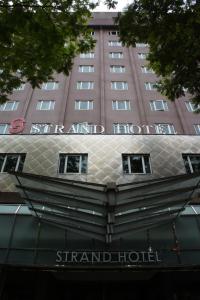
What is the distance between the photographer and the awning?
31.6 ft

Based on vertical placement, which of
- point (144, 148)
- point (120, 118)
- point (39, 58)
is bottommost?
point (39, 58)

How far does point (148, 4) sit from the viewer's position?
1109cm

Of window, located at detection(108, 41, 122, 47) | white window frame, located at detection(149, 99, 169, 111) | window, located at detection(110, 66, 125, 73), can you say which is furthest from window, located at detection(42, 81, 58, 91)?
window, located at detection(108, 41, 122, 47)

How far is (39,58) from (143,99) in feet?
59.8

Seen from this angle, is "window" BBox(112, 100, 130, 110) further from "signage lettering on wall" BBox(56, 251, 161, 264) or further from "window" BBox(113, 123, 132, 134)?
"signage lettering on wall" BBox(56, 251, 161, 264)

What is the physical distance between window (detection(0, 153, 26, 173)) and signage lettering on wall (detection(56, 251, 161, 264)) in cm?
A: 634

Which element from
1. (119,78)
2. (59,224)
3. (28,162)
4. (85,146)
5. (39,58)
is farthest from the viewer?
(119,78)

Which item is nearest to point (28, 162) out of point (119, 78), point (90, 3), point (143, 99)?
point (90, 3)

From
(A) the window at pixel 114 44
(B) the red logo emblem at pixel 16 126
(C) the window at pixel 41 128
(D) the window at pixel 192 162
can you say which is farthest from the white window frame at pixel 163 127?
(A) the window at pixel 114 44

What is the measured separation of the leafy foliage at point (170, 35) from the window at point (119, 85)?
16.5 meters

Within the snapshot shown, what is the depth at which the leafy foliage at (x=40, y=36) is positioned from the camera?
9.23 meters

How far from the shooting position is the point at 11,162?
56.8ft

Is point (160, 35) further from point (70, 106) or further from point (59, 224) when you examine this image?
point (70, 106)

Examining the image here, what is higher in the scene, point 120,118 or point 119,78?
point 119,78
